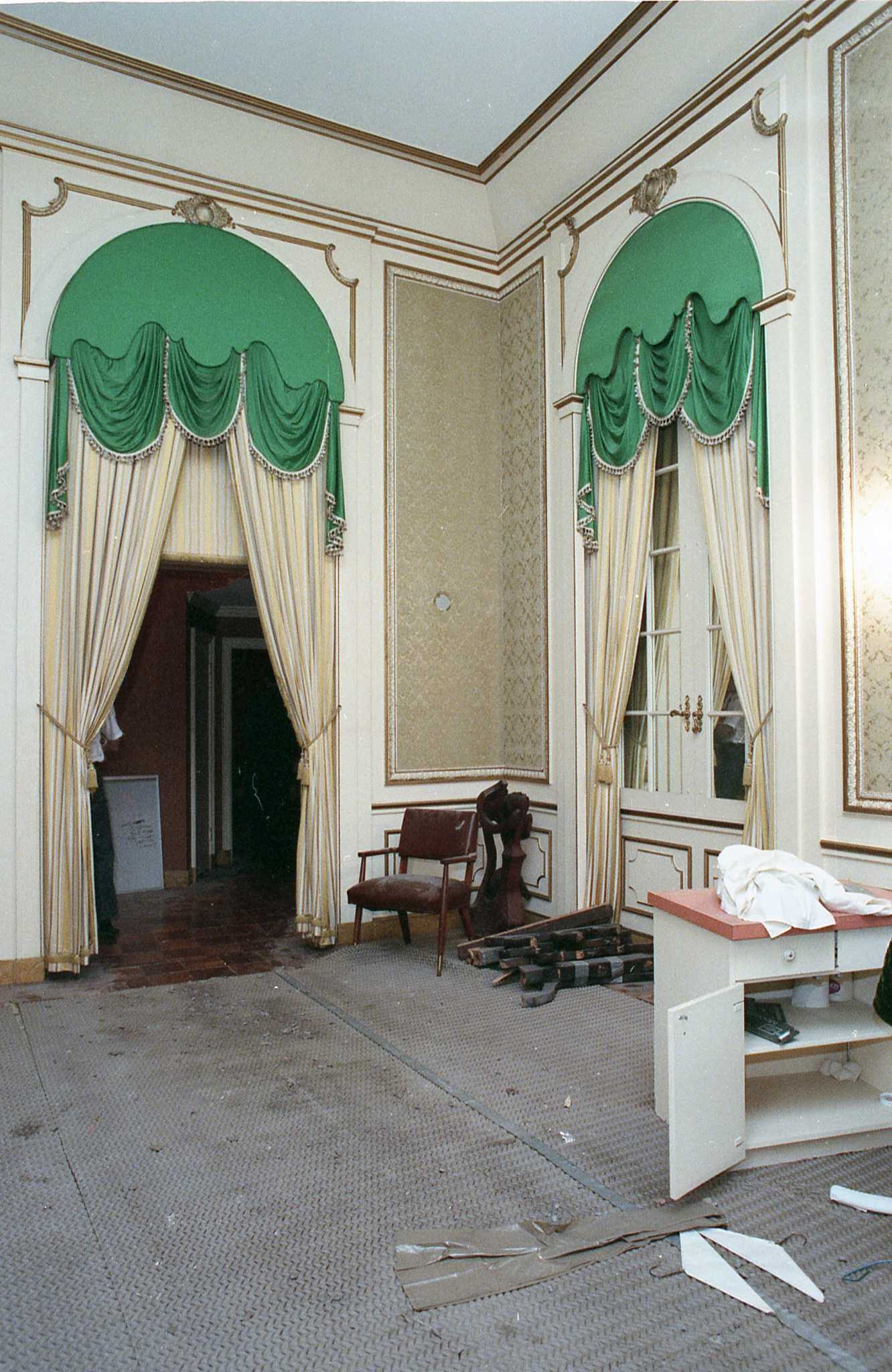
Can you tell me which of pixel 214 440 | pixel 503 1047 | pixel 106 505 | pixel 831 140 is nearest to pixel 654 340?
pixel 831 140

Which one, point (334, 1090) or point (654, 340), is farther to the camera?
point (654, 340)

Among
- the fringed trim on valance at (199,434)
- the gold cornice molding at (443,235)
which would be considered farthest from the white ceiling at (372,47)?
the fringed trim on valance at (199,434)

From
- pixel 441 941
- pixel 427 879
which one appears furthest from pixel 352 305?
pixel 441 941

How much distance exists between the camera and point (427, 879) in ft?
16.3

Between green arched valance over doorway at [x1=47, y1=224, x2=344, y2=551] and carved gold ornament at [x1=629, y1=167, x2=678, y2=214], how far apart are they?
1873 mm

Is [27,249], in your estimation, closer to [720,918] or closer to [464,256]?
[464,256]

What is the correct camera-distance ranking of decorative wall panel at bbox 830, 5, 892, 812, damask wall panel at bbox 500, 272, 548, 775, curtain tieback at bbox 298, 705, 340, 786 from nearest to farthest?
decorative wall panel at bbox 830, 5, 892, 812
curtain tieback at bbox 298, 705, 340, 786
damask wall panel at bbox 500, 272, 548, 775

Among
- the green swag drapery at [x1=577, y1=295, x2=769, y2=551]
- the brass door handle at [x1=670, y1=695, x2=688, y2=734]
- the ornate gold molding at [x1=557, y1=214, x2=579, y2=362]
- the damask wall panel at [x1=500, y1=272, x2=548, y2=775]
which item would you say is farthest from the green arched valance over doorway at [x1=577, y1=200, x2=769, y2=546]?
the brass door handle at [x1=670, y1=695, x2=688, y2=734]

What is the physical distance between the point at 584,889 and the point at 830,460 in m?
2.64

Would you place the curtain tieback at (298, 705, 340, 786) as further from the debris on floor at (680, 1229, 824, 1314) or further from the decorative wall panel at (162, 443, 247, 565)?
the debris on floor at (680, 1229, 824, 1314)

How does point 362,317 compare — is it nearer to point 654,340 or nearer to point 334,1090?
point 654,340

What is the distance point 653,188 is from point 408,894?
12.5 ft

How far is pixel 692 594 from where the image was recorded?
188 inches

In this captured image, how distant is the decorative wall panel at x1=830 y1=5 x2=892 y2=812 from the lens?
11.9ft
